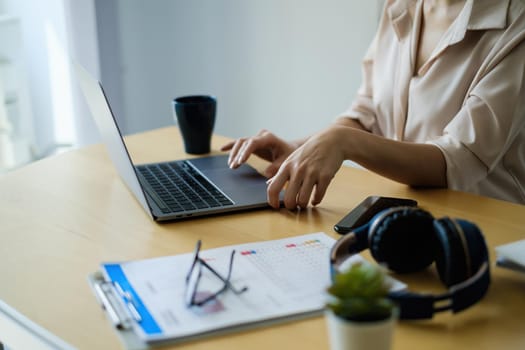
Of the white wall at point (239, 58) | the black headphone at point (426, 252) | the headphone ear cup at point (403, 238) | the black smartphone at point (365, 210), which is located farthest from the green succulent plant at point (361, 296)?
the white wall at point (239, 58)

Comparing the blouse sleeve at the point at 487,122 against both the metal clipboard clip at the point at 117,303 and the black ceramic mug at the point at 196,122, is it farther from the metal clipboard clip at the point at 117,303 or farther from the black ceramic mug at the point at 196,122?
the metal clipboard clip at the point at 117,303

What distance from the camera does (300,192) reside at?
1047 millimetres

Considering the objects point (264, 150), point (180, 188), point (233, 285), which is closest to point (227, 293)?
point (233, 285)

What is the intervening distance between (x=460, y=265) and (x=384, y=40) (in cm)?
92

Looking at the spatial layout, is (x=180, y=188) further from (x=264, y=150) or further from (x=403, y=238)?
(x=403, y=238)

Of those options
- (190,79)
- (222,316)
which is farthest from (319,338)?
(190,79)

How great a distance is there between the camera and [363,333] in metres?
0.53

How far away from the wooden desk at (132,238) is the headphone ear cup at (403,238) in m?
0.03

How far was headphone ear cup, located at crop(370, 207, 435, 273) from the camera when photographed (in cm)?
77

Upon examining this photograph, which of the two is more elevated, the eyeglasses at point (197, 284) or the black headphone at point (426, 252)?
the black headphone at point (426, 252)

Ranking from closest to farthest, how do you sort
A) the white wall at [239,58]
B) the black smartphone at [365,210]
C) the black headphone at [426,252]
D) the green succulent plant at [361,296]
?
the green succulent plant at [361,296] < the black headphone at [426,252] < the black smartphone at [365,210] < the white wall at [239,58]

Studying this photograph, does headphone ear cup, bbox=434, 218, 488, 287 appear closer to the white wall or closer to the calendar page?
the calendar page

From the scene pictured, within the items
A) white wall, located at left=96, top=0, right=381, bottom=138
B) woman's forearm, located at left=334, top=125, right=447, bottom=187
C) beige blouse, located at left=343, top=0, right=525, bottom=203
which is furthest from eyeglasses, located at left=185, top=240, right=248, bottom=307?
white wall, located at left=96, top=0, right=381, bottom=138

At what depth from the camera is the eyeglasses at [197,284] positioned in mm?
738
